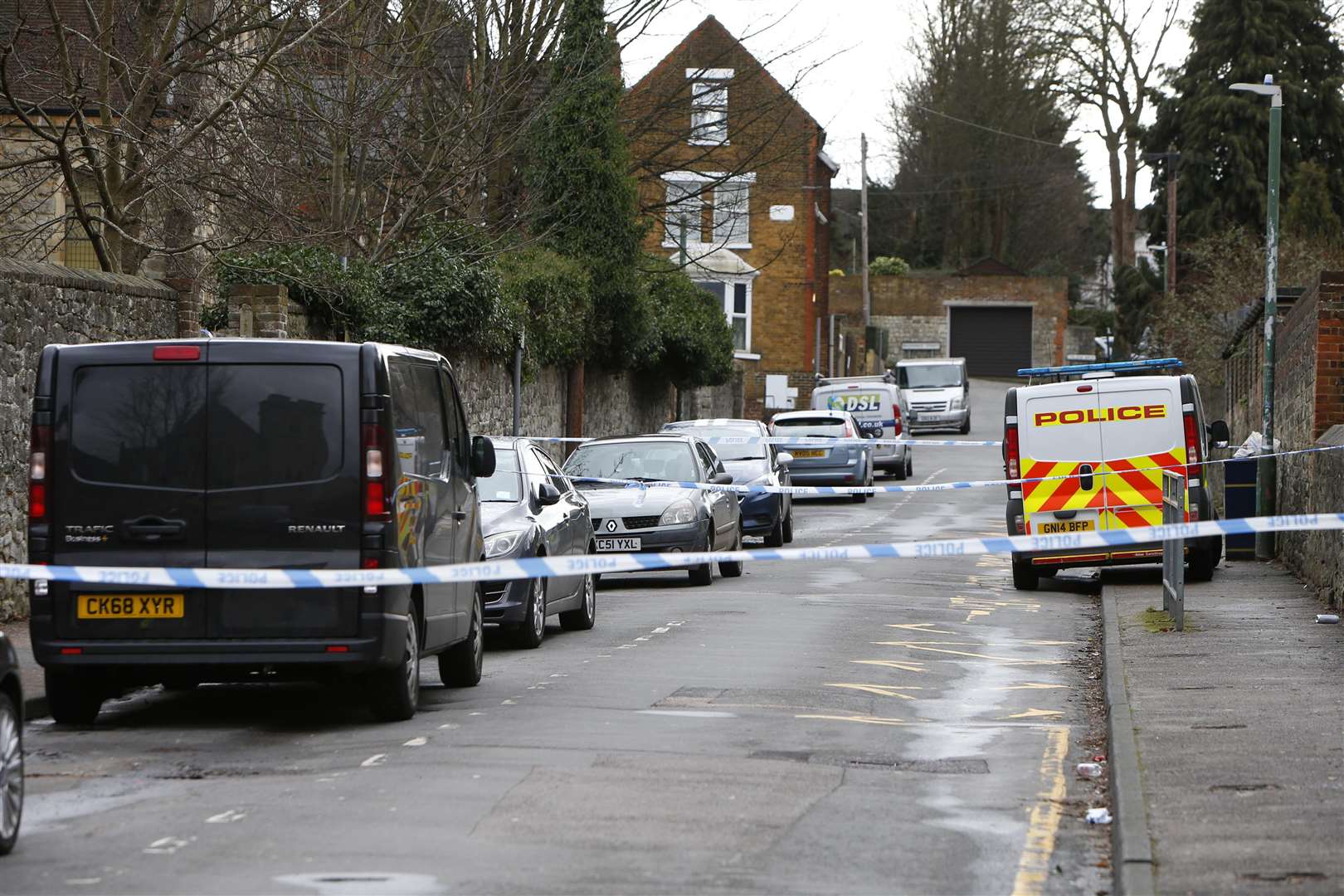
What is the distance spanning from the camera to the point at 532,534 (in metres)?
14.0

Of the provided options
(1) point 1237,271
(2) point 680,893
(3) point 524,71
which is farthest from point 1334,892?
(1) point 1237,271

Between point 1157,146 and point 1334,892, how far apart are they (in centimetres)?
5368

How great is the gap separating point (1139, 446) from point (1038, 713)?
7661 millimetres

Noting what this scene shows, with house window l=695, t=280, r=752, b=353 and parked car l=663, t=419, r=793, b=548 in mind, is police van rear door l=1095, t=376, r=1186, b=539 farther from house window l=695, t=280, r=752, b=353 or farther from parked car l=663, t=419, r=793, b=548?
house window l=695, t=280, r=752, b=353

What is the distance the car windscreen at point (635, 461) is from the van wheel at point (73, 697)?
10.6 meters

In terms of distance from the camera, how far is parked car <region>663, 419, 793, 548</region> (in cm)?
2464

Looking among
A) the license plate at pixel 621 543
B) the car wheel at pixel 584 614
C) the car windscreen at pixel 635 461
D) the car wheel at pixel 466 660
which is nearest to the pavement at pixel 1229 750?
the car wheel at pixel 466 660

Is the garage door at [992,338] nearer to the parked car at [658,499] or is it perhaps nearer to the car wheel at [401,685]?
the parked car at [658,499]

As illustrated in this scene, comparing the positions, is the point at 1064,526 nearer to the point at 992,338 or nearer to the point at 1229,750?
the point at 1229,750

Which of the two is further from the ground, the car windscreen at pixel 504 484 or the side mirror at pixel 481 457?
the side mirror at pixel 481 457

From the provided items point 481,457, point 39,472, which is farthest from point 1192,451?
point 39,472

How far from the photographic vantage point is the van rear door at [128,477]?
30.5 ft

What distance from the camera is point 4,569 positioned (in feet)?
28.9

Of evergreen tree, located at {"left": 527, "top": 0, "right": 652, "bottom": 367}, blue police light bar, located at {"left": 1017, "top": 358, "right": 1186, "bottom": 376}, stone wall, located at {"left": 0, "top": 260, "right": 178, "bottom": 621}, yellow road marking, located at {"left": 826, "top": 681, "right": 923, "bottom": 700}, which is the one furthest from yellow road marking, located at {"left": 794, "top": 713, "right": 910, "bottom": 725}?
evergreen tree, located at {"left": 527, "top": 0, "right": 652, "bottom": 367}
